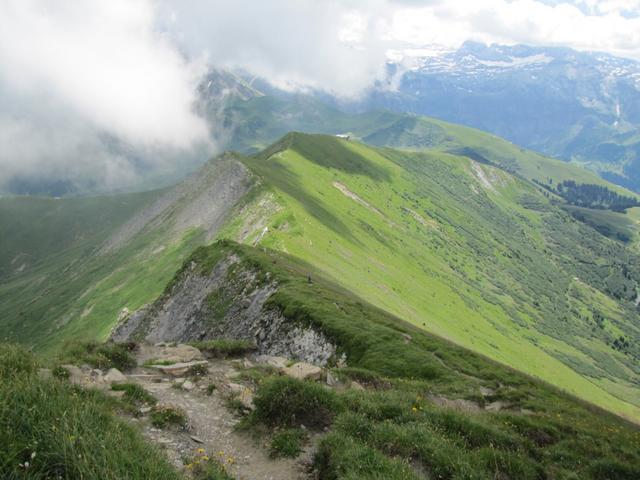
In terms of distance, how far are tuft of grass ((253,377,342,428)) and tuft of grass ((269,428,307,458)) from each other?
2.41ft

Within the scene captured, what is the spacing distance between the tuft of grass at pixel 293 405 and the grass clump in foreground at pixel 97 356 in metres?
8.63

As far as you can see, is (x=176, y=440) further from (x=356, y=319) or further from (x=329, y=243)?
(x=329, y=243)

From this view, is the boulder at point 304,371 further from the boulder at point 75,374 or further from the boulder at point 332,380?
the boulder at point 75,374

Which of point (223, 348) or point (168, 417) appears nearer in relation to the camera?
point (168, 417)

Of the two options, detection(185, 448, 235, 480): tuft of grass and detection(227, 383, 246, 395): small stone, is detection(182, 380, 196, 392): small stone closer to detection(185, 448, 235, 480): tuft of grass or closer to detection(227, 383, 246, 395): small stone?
detection(227, 383, 246, 395): small stone

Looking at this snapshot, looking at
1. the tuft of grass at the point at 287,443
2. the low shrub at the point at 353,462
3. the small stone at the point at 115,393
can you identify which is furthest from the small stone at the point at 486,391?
the small stone at the point at 115,393

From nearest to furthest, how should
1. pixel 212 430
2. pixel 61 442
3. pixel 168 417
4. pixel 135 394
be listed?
pixel 61 442, pixel 168 417, pixel 212 430, pixel 135 394

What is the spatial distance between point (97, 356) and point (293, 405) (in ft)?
34.0

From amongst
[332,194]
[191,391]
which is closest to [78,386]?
[191,391]

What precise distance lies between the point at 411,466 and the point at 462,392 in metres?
14.1

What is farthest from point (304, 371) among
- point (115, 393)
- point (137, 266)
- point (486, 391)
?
point (137, 266)

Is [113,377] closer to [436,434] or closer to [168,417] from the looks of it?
[168,417]

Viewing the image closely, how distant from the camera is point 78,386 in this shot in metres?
12.6

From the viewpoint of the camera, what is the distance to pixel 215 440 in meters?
14.1
